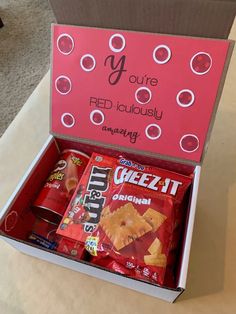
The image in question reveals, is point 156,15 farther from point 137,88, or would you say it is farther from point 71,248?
point 71,248

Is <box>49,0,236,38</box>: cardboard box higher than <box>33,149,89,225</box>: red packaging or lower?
higher

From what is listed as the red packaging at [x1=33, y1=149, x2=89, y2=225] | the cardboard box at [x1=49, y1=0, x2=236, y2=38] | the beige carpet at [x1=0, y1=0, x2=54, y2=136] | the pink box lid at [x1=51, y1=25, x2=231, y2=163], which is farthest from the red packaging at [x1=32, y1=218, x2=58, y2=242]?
the beige carpet at [x1=0, y1=0, x2=54, y2=136]

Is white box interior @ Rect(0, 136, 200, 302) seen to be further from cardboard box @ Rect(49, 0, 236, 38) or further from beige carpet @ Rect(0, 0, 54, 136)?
beige carpet @ Rect(0, 0, 54, 136)

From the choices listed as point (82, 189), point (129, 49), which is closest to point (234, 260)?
point (82, 189)

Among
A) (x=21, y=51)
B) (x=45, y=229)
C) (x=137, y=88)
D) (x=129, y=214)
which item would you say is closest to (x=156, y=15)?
(x=137, y=88)

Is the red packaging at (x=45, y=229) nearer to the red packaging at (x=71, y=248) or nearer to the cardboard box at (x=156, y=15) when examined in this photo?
the red packaging at (x=71, y=248)

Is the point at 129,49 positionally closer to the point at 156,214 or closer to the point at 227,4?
the point at 227,4
